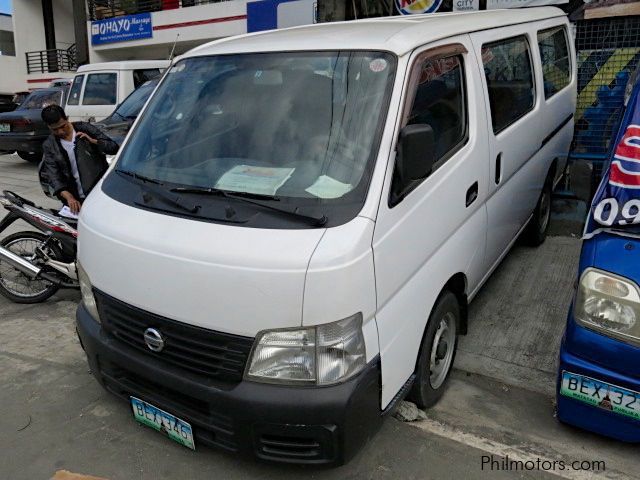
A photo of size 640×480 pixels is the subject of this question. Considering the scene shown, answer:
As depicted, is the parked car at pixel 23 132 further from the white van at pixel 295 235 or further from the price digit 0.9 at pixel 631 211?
the price digit 0.9 at pixel 631 211

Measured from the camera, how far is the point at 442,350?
10.1 ft

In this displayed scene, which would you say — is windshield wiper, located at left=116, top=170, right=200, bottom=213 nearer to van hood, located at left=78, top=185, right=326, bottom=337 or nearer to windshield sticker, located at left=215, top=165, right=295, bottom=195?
van hood, located at left=78, top=185, right=326, bottom=337

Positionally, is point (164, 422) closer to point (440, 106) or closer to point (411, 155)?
point (411, 155)

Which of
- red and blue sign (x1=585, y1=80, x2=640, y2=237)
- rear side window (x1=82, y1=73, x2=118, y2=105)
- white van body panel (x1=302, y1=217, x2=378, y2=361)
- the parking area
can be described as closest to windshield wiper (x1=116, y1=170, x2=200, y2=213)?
white van body panel (x1=302, y1=217, x2=378, y2=361)

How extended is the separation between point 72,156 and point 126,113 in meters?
4.30

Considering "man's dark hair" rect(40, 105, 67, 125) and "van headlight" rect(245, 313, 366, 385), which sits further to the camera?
"man's dark hair" rect(40, 105, 67, 125)

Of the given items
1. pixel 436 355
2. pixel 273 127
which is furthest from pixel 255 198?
pixel 436 355

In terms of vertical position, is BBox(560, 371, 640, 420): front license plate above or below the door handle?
below

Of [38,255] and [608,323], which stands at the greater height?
[608,323]

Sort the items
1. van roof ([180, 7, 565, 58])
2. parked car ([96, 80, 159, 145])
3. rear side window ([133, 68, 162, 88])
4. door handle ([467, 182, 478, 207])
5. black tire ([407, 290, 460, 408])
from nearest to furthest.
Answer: van roof ([180, 7, 565, 58]), black tire ([407, 290, 460, 408]), door handle ([467, 182, 478, 207]), parked car ([96, 80, 159, 145]), rear side window ([133, 68, 162, 88])

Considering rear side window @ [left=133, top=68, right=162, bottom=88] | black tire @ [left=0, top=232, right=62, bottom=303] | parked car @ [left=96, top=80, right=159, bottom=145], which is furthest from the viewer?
rear side window @ [left=133, top=68, right=162, bottom=88]

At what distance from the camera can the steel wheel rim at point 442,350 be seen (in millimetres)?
2939

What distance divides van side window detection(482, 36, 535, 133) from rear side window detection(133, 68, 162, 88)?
7452 mm

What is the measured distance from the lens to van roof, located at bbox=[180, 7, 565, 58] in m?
2.66
